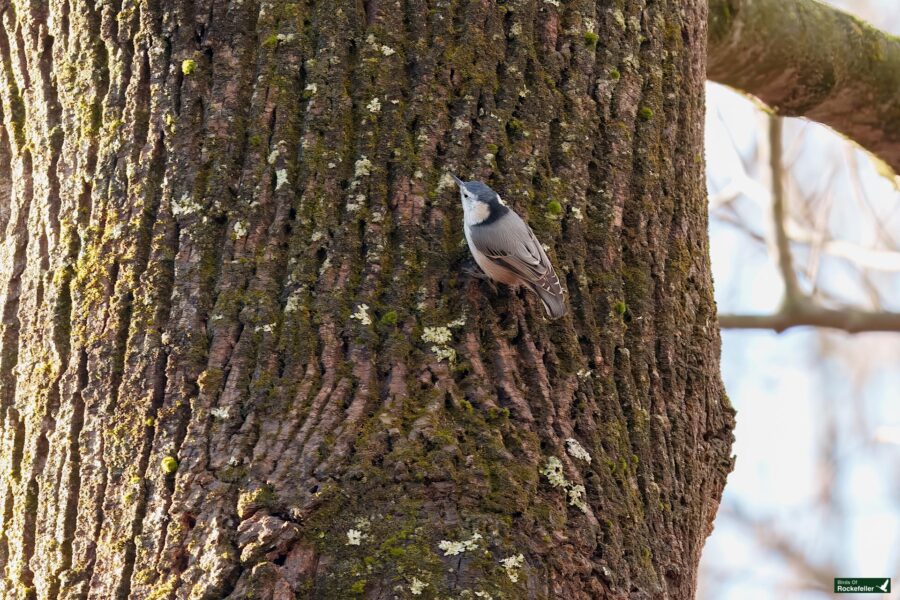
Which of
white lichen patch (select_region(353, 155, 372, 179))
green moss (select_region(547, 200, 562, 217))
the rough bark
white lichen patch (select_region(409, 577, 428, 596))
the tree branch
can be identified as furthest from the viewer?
the tree branch

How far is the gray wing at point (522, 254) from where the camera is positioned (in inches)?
83.7

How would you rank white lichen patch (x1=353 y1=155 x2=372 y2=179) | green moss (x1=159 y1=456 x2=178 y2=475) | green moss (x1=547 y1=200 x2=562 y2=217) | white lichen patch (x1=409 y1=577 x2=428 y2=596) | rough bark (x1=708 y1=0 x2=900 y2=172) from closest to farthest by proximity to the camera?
white lichen patch (x1=409 y1=577 x2=428 y2=596), green moss (x1=159 y1=456 x2=178 y2=475), white lichen patch (x1=353 y1=155 x2=372 y2=179), green moss (x1=547 y1=200 x2=562 y2=217), rough bark (x1=708 y1=0 x2=900 y2=172)

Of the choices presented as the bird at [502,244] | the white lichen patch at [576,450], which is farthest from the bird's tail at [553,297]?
the white lichen patch at [576,450]

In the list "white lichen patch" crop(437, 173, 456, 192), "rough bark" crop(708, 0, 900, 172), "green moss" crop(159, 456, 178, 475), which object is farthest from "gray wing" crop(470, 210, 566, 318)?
"rough bark" crop(708, 0, 900, 172)

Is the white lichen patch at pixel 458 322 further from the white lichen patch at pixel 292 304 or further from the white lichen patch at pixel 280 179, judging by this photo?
the white lichen patch at pixel 280 179

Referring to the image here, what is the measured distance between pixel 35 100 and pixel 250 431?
108cm

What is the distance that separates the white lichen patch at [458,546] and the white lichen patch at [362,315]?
1.59ft

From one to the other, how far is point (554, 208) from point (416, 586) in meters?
0.93

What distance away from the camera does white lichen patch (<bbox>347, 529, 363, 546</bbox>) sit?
183 centimetres


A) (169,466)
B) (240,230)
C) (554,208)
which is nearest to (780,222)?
(554,208)

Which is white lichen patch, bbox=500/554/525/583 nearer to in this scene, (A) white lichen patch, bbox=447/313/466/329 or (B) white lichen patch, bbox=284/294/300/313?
(A) white lichen patch, bbox=447/313/466/329

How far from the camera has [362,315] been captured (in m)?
2.01

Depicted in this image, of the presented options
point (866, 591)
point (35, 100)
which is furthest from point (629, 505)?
point (866, 591)

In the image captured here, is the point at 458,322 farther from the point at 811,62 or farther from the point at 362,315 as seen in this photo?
the point at 811,62
